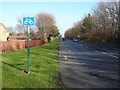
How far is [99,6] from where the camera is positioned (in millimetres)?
43281

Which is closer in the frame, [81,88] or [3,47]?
[81,88]

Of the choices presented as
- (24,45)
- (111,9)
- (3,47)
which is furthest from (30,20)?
(111,9)

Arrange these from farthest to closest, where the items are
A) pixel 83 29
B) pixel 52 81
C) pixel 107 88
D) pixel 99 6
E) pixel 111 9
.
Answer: pixel 83 29
pixel 99 6
pixel 111 9
pixel 52 81
pixel 107 88

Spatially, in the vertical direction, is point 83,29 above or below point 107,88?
above

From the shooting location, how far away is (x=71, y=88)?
5.55 meters

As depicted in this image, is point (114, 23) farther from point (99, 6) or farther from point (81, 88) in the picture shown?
point (81, 88)

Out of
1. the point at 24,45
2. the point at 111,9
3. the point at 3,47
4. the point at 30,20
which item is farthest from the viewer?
the point at 111,9

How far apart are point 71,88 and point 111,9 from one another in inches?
1447

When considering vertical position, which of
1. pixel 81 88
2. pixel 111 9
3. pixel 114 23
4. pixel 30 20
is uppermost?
pixel 111 9

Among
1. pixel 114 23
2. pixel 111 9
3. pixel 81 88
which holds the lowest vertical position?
pixel 81 88

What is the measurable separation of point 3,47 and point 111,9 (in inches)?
1148

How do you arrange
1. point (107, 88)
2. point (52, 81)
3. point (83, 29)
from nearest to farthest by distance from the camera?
point (107, 88) → point (52, 81) → point (83, 29)

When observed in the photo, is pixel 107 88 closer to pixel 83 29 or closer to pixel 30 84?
pixel 30 84

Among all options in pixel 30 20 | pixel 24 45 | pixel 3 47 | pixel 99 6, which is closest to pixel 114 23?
pixel 99 6
